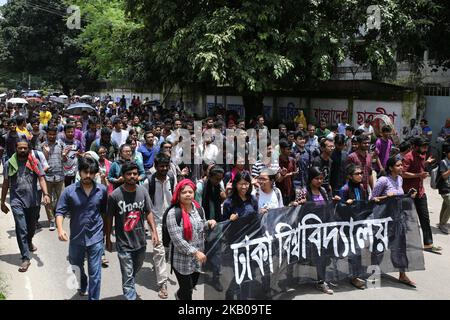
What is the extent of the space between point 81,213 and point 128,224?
48 centimetres

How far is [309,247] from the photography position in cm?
569

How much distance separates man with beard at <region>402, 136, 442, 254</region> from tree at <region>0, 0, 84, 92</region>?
33603mm

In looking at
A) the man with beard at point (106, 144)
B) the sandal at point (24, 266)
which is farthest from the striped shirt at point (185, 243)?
the man with beard at point (106, 144)

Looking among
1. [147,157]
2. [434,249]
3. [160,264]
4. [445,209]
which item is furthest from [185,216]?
[445,209]

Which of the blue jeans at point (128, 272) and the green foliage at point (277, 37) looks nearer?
the blue jeans at point (128, 272)

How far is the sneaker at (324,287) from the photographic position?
5.69 meters

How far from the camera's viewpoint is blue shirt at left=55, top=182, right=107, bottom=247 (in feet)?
16.5

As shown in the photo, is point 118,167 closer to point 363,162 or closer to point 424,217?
point 363,162

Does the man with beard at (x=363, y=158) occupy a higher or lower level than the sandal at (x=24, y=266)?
higher

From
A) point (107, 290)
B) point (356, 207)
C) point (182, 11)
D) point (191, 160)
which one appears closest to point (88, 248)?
point (107, 290)

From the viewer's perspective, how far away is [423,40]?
17.0 m

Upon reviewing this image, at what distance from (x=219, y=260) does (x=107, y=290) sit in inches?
62.1

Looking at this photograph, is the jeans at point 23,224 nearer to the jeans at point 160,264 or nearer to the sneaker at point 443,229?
the jeans at point 160,264

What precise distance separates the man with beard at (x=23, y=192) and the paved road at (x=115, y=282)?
0.32 metres
